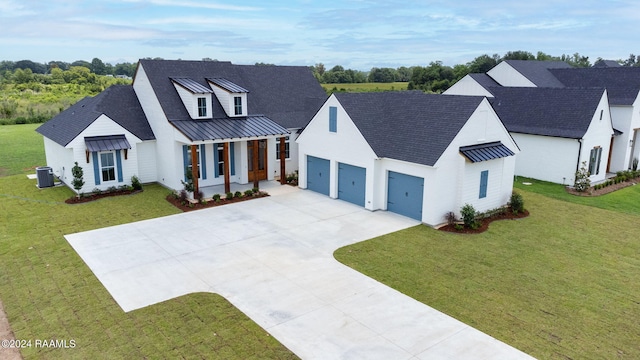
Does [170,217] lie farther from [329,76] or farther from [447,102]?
[329,76]

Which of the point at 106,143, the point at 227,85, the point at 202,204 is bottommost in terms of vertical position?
the point at 202,204

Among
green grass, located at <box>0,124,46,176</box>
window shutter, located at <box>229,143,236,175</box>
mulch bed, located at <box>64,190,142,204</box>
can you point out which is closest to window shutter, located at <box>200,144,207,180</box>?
window shutter, located at <box>229,143,236,175</box>

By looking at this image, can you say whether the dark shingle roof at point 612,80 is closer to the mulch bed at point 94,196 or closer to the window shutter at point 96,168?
the mulch bed at point 94,196

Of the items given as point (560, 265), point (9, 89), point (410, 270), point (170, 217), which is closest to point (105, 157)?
point (170, 217)

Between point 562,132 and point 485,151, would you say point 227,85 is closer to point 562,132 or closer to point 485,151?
point 485,151

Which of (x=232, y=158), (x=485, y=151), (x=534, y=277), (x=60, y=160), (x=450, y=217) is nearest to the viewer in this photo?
(x=534, y=277)

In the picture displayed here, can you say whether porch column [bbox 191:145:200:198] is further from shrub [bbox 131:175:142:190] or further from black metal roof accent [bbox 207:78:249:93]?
black metal roof accent [bbox 207:78:249:93]

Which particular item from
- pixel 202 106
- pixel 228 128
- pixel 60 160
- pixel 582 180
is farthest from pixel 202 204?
pixel 582 180

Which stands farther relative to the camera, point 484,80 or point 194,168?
point 484,80
